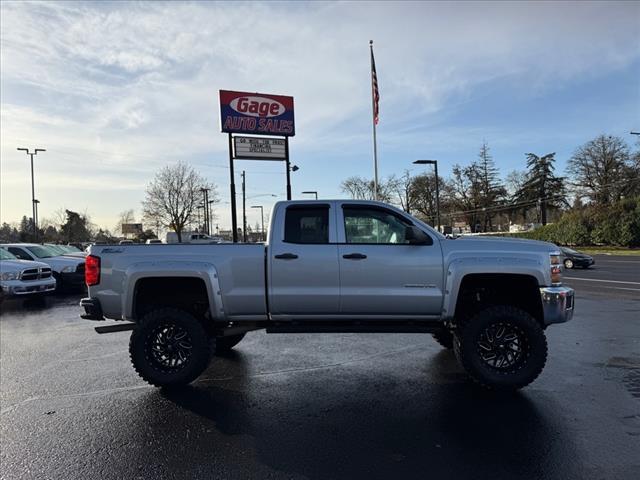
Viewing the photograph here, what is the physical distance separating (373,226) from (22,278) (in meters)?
10.9

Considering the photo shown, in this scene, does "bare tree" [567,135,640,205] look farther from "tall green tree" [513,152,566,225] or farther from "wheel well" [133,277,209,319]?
"wheel well" [133,277,209,319]

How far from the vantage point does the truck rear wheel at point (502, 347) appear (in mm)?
4852

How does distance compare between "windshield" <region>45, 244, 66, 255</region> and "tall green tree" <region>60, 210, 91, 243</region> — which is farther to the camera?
"tall green tree" <region>60, 210, 91, 243</region>

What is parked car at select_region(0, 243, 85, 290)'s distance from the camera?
1468 centimetres

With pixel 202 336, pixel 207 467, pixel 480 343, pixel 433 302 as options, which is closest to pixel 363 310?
pixel 433 302

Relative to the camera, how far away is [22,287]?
1184 centimetres

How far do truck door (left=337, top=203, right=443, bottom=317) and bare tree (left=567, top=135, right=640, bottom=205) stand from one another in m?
64.1

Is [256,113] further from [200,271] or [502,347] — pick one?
[502,347]

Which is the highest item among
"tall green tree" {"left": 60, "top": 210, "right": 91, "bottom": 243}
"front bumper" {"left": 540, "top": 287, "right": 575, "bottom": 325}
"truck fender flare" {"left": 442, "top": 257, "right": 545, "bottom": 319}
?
"tall green tree" {"left": 60, "top": 210, "right": 91, "bottom": 243}

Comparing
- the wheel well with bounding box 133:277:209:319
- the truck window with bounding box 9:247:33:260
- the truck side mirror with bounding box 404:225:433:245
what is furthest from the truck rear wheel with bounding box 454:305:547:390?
the truck window with bounding box 9:247:33:260

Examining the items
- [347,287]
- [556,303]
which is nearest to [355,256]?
[347,287]

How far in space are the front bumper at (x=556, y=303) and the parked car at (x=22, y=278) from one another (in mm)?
12397

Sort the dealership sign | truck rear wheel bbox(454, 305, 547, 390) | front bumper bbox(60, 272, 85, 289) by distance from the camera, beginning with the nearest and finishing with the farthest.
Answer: truck rear wheel bbox(454, 305, 547, 390)
front bumper bbox(60, 272, 85, 289)
the dealership sign

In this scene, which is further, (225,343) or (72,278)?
(72,278)
